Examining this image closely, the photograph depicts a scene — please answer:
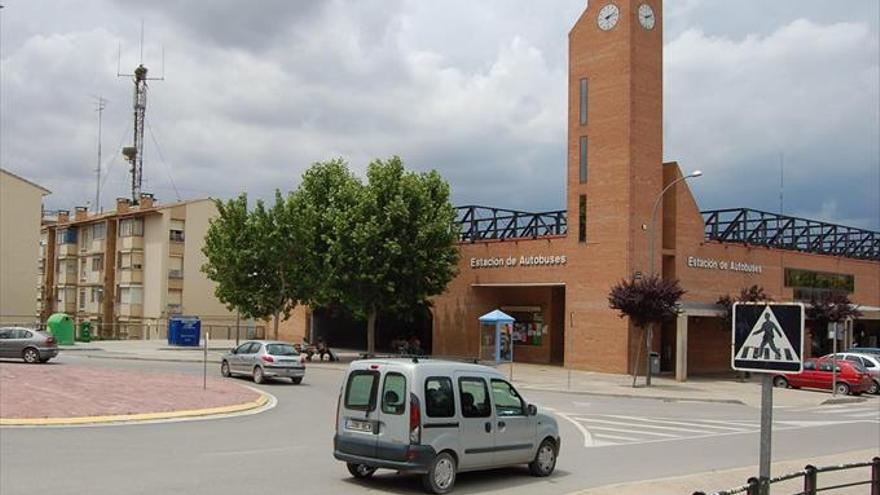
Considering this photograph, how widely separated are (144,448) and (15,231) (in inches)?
2234

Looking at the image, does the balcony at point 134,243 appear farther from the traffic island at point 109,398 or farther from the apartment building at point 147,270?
the traffic island at point 109,398

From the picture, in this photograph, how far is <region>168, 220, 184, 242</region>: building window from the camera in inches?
2776

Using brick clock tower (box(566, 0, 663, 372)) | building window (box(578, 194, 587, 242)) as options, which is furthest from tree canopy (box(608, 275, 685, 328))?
building window (box(578, 194, 587, 242))

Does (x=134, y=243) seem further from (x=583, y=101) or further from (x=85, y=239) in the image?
(x=583, y=101)

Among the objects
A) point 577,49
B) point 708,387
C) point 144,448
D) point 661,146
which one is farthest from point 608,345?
point 144,448

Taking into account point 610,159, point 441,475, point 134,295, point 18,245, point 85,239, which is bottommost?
point 441,475

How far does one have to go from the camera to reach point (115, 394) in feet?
73.6

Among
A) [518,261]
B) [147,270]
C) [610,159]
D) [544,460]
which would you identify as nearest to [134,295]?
[147,270]

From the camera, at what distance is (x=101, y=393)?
22.5m

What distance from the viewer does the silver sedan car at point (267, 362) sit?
1219 inches

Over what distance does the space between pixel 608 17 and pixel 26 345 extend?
1138 inches

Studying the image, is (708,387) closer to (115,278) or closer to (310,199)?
(310,199)

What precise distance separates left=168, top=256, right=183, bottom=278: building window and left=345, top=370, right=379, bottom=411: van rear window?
198ft

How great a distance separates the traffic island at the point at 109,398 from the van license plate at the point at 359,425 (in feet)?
26.0
